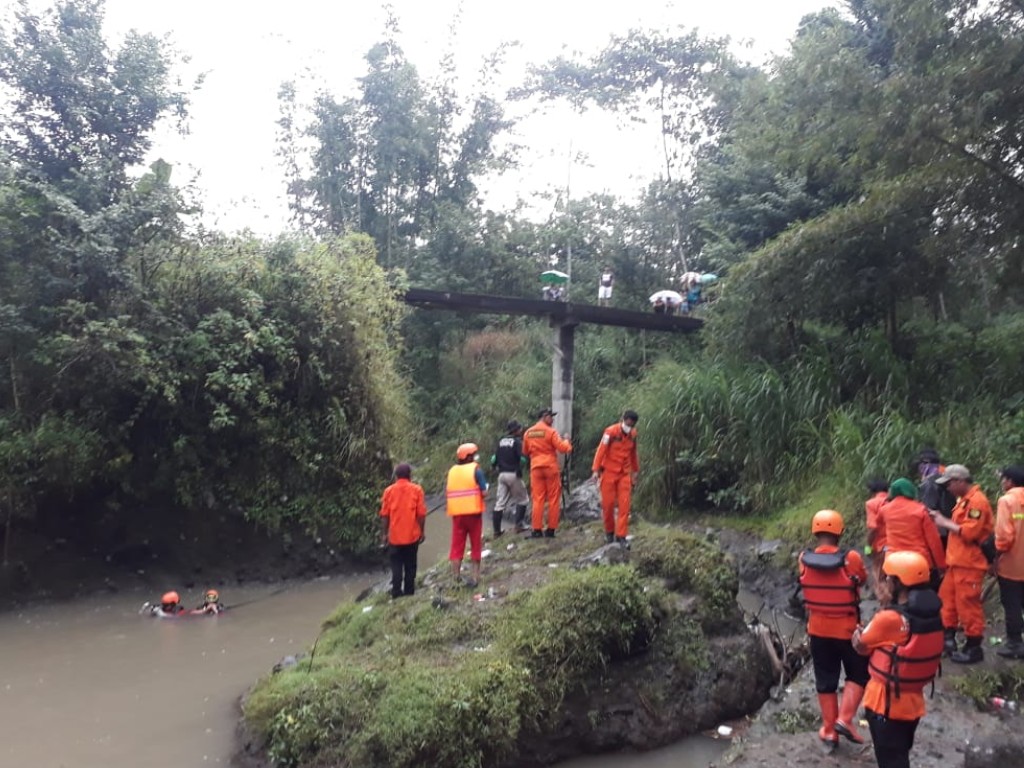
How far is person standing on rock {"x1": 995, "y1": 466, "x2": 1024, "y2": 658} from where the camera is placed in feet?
21.0

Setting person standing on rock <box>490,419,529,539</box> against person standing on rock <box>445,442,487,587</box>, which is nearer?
person standing on rock <box>445,442,487,587</box>

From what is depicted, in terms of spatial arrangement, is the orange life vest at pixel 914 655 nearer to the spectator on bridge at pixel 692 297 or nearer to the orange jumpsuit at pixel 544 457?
the orange jumpsuit at pixel 544 457

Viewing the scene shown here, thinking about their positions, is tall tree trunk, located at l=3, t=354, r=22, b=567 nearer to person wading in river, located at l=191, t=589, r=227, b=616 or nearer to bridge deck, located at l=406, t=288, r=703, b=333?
person wading in river, located at l=191, t=589, r=227, b=616

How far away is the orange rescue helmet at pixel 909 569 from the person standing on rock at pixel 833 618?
3.14ft

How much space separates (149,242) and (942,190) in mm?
11372

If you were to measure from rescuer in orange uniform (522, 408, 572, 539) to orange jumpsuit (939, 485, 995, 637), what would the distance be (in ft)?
13.0

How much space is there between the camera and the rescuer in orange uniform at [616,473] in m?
8.85

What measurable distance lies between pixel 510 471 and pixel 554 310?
7890mm

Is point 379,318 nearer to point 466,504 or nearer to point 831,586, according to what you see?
point 466,504

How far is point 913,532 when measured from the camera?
6.27 m

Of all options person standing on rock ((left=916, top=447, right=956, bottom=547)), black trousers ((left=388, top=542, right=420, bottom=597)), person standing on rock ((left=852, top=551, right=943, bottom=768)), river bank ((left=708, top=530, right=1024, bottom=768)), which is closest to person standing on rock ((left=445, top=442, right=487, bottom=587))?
black trousers ((left=388, top=542, right=420, bottom=597))

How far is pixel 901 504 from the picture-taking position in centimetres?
636

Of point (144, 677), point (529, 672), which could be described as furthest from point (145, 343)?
point (529, 672)

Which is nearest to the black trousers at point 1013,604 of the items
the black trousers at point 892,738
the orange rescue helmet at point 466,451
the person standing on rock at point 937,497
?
the person standing on rock at point 937,497
